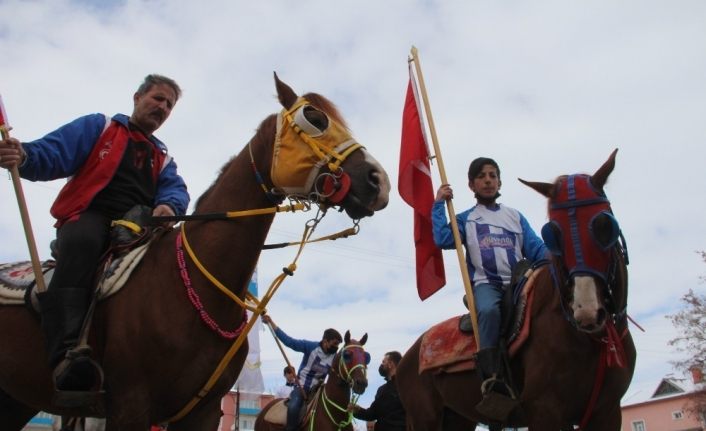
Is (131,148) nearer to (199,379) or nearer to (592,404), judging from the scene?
(199,379)

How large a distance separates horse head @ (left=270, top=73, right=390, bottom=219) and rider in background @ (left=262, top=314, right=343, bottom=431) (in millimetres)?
9754

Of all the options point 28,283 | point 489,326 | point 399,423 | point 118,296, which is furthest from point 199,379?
point 399,423

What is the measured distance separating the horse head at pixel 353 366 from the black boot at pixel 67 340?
29.1 ft

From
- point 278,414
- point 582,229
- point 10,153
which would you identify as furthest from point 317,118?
point 278,414

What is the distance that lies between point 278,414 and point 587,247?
11.1 meters

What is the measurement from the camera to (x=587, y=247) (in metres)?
4.61

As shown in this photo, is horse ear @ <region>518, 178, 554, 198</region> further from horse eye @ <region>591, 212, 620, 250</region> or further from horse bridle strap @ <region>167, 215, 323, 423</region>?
horse bridle strap @ <region>167, 215, 323, 423</region>

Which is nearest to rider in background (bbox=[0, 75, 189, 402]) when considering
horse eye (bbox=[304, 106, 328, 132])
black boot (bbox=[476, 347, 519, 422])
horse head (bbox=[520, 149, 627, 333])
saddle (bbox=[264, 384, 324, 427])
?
horse eye (bbox=[304, 106, 328, 132])

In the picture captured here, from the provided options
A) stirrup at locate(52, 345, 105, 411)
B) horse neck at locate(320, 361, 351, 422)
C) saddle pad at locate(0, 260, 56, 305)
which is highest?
saddle pad at locate(0, 260, 56, 305)

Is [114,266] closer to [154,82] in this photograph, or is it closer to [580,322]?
[154,82]

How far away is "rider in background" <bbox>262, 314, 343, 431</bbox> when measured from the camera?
1366cm

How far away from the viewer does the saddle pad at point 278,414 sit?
13954 millimetres

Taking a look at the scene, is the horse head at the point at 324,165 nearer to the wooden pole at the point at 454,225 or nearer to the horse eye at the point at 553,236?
the horse eye at the point at 553,236

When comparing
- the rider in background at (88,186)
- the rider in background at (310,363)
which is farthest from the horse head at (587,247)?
the rider in background at (310,363)
